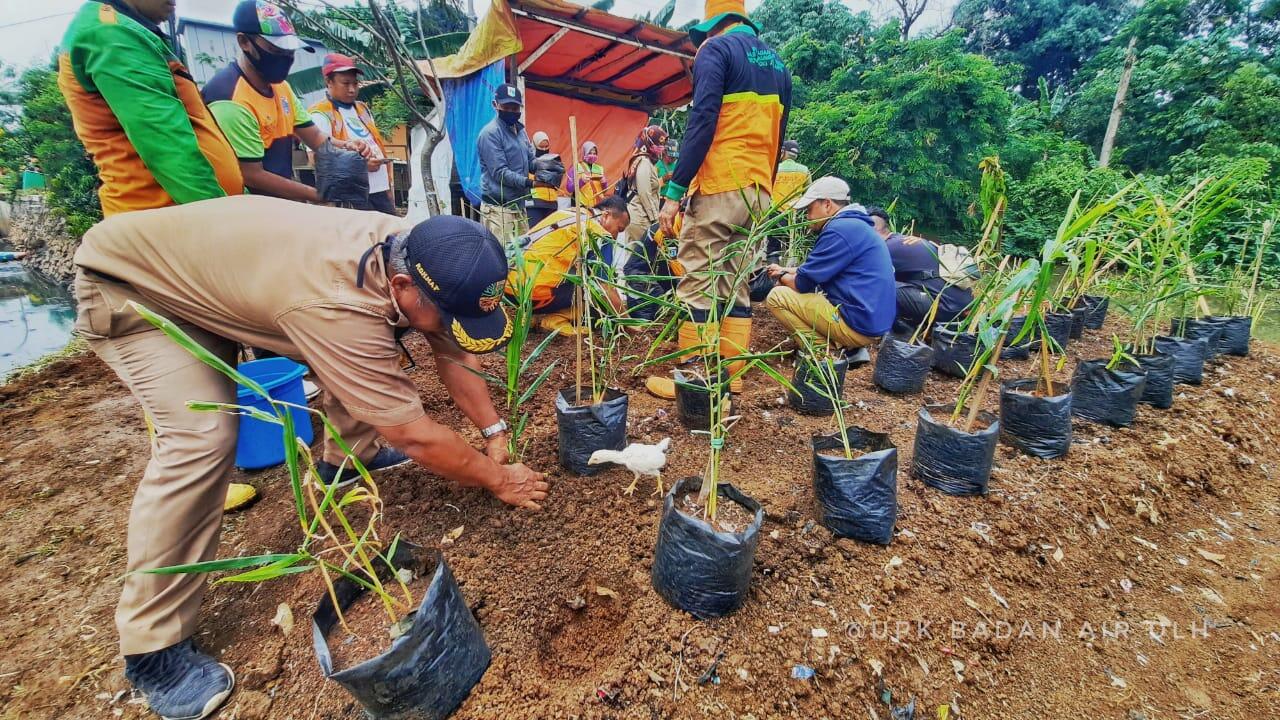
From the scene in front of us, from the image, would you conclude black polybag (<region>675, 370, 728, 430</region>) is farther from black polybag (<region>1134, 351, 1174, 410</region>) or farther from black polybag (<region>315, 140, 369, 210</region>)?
black polybag (<region>315, 140, 369, 210</region>)

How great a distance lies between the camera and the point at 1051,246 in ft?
5.13

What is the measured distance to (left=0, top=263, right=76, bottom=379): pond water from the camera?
3.91 metres

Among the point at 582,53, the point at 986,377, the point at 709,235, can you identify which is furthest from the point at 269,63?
the point at 582,53

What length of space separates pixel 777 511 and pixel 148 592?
176cm

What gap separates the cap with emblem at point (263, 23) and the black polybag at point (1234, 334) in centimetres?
621

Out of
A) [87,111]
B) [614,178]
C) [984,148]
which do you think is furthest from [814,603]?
[984,148]

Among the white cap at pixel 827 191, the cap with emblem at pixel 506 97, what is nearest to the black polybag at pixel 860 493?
the white cap at pixel 827 191

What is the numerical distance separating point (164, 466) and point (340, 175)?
9.07ft

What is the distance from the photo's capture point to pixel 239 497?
1914 millimetres

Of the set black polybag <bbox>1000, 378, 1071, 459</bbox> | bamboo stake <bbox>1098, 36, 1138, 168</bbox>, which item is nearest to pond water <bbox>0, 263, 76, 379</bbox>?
black polybag <bbox>1000, 378, 1071, 459</bbox>

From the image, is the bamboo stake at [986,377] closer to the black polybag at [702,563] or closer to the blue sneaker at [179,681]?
the black polybag at [702,563]

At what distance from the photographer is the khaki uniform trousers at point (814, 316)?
10.2 ft

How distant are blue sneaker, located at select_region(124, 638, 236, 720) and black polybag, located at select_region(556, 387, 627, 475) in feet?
3.64

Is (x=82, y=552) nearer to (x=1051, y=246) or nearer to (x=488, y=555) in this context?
(x=488, y=555)
